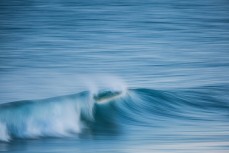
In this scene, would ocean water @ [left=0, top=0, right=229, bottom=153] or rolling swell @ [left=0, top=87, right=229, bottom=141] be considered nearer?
ocean water @ [left=0, top=0, right=229, bottom=153]

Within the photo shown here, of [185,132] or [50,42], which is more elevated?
[50,42]

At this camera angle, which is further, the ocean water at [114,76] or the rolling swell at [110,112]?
the rolling swell at [110,112]

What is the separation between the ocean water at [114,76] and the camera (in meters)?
3.18

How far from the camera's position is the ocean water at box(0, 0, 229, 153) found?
318cm

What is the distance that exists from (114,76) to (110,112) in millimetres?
1209

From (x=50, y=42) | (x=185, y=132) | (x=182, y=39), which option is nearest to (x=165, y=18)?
(x=182, y=39)

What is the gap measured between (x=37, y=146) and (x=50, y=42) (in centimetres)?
370

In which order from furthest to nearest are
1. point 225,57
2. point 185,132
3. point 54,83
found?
point 225,57 → point 54,83 → point 185,132

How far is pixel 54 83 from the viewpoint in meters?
4.89

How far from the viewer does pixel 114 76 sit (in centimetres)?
524

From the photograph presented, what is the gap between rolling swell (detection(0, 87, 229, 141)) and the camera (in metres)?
3.41

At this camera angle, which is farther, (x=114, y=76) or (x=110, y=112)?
(x=114, y=76)

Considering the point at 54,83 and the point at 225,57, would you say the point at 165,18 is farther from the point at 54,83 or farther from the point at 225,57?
the point at 54,83

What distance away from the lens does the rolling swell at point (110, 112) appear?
341 cm
